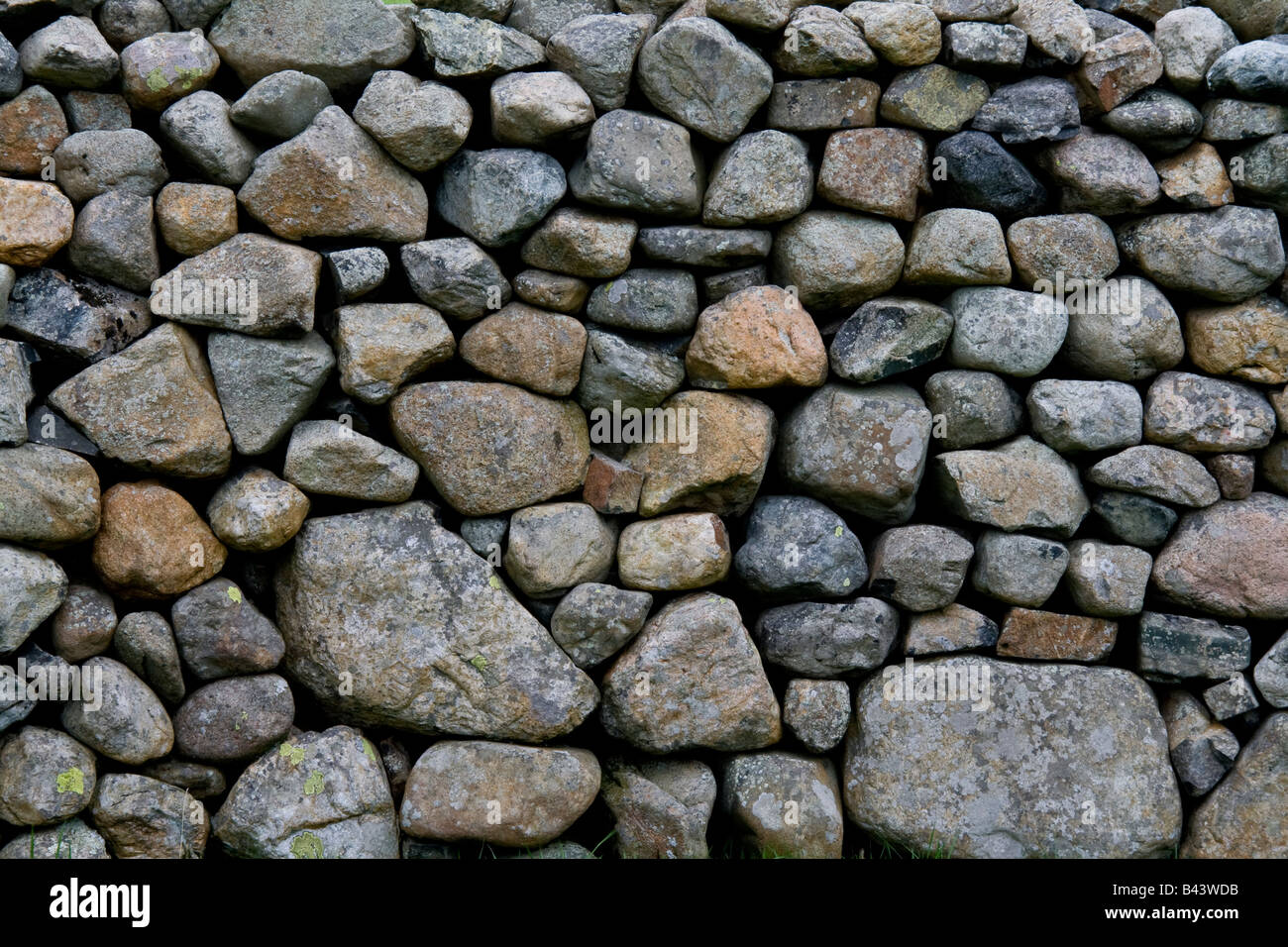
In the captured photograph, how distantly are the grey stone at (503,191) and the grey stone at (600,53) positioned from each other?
37 centimetres

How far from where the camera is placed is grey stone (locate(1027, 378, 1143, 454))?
15.0 feet

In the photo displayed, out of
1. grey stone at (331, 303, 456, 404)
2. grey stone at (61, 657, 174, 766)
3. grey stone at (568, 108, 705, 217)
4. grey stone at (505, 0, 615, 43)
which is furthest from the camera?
grey stone at (505, 0, 615, 43)

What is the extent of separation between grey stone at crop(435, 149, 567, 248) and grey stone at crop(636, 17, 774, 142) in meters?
0.59

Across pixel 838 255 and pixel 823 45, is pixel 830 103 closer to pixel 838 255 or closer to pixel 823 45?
pixel 823 45

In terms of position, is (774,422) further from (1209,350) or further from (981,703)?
(1209,350)

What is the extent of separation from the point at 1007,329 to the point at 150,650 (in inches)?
148

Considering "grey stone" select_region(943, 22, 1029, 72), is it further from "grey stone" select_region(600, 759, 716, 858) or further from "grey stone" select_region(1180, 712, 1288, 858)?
"grey stone" select_region(600, 759, 716, 858)

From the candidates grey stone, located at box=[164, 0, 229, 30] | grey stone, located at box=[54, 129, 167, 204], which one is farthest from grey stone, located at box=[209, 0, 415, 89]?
grey stone, located at box=[54, 129, 167, 204]

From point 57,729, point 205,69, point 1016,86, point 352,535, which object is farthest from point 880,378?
point 57,729

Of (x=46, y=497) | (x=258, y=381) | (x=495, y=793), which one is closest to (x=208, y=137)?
(x=258, y=381)

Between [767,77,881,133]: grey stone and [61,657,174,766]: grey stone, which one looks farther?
[767,77,881,133]: grey stone

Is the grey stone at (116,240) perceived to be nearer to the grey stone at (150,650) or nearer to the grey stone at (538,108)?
the grey stone at (150,650)

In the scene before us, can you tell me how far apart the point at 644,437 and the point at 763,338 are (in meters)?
0.67

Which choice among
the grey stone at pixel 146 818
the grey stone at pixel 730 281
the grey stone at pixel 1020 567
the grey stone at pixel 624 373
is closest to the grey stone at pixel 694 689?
the grey stone at pixel 624 373
